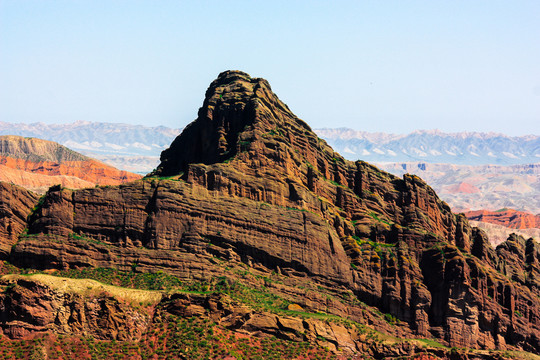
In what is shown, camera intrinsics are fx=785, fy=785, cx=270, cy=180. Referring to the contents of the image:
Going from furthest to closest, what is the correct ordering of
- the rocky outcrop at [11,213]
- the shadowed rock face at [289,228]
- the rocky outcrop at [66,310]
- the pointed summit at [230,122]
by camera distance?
the pointed summit at [230,122] < the shadowed rock face at [289,228] < the rocky outcrop at [11,213] < the rocky outcrop at [66,310]

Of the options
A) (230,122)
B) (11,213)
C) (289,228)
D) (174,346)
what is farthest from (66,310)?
(230,122)

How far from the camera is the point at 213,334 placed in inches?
4156

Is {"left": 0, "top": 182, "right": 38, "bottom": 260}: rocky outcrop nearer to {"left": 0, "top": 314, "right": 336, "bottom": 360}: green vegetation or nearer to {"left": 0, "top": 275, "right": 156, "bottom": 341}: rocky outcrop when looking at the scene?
{"left": 0, "top": 275, "right": 156, "bottom": 341}: rocky outcrop

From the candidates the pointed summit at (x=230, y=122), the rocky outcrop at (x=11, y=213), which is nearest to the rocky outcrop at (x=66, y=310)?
the rocky outcrop at (x=11, y=213)

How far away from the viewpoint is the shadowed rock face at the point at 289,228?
397 feet

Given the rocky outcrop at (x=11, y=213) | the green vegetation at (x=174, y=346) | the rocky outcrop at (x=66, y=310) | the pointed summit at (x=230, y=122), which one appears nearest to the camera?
the green vegetation at (x=174, y=346)

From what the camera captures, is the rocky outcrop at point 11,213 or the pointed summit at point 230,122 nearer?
the rocky outcrop at point 11,213

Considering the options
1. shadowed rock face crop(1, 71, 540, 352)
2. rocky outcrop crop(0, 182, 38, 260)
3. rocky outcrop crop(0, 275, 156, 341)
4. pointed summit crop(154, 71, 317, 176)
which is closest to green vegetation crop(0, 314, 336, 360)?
rocky outcrop crop(0, 275, 156, 341)

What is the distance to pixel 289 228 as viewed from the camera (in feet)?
431

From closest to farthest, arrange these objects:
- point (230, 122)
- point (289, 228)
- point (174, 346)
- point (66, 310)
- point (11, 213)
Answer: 1. point (66, 310)
2. point (174, 346)
3. point (11, 213)
4. point (289, 228)
5. point (230, 122)

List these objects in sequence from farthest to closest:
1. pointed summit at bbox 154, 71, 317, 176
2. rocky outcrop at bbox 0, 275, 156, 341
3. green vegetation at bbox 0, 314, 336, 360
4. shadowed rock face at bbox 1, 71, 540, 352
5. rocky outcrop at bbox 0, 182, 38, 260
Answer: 1. pointed summit at bbox 154, 71, 317, 176
2. shadowed rock face at bbox 1, 71, 540, 352
3. rocky outcrop at bbox 0, 182, 38, 260
4. rocky outcrop at bbox 0, 275, 156, 341
5. green vegetation at bbox 0, 314, 336, 360

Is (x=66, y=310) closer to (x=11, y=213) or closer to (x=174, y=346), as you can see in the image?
(x=174, y=346)

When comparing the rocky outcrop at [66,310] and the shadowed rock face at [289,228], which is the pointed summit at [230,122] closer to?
the shadowed rock face at [289,228]

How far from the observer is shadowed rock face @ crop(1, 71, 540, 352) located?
120875 millimetres
